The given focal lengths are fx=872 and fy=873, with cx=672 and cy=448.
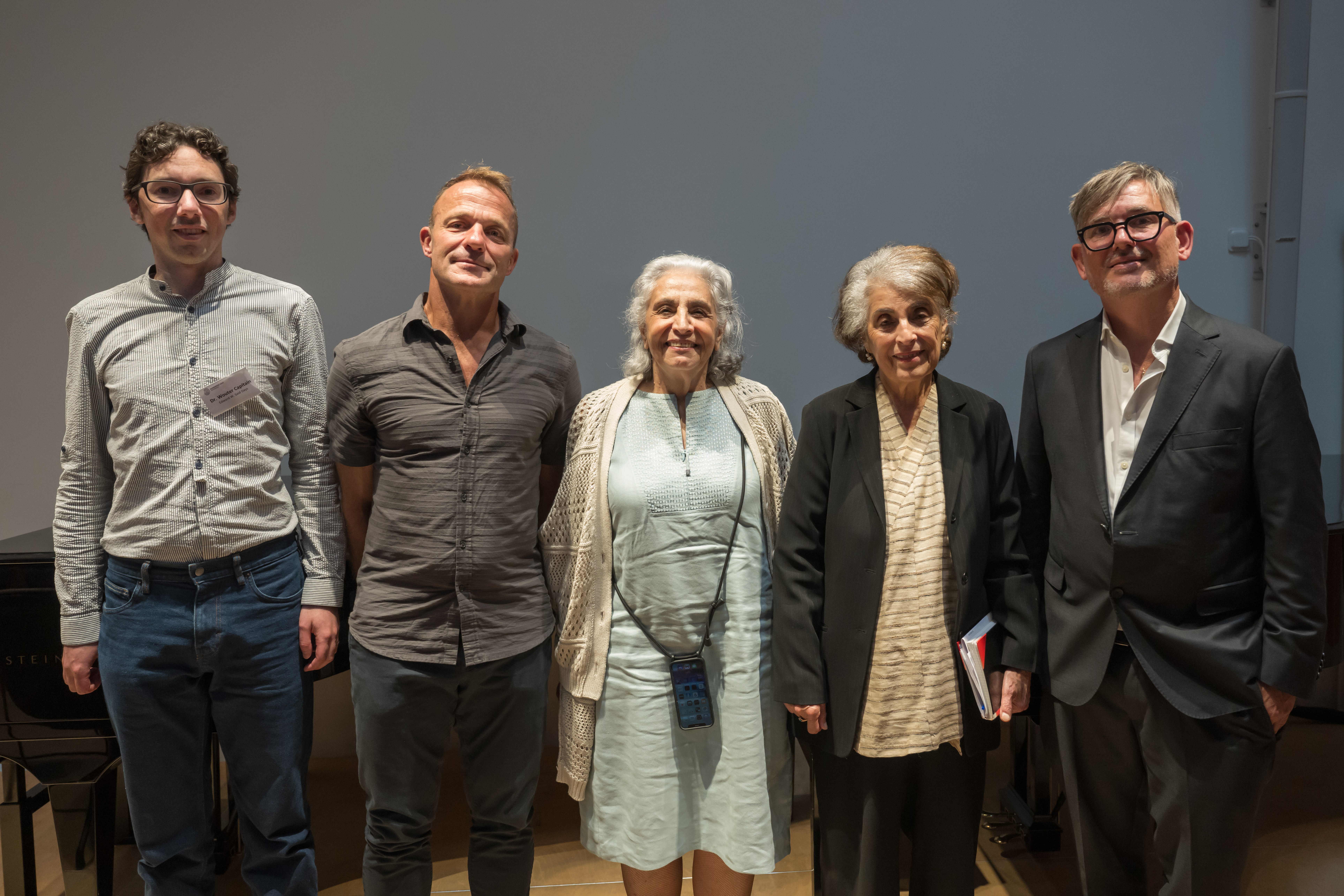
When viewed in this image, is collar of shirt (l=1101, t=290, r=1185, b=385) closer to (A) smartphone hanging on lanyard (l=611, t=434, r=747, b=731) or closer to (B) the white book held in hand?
(B) the white book held in hand

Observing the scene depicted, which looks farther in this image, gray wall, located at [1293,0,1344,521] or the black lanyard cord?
gray wall, located at [1293,0,1344,521]

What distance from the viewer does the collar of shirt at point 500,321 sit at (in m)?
1.99

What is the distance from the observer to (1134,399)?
1.81 metres

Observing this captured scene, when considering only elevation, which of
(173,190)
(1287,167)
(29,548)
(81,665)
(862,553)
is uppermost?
(1287,167)

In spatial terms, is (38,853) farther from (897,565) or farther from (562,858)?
(897,565)

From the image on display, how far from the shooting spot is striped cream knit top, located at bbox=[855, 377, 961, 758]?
1.83 meters

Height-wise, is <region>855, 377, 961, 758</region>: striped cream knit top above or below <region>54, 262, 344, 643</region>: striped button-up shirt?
below

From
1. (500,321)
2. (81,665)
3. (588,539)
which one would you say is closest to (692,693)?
(588,539)

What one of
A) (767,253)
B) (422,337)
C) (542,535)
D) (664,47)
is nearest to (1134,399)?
(542,535)

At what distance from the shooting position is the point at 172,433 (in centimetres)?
188

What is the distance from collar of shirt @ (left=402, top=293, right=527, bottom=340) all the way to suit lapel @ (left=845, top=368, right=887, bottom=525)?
2.56ft

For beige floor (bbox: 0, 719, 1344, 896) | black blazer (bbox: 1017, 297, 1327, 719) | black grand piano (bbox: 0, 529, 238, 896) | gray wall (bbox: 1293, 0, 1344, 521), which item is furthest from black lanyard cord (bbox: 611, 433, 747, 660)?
gray wall (bbox: 1293, 0, 1344, 521)

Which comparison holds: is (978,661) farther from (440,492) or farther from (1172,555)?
(440,492)

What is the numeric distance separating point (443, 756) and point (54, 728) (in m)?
0.99
